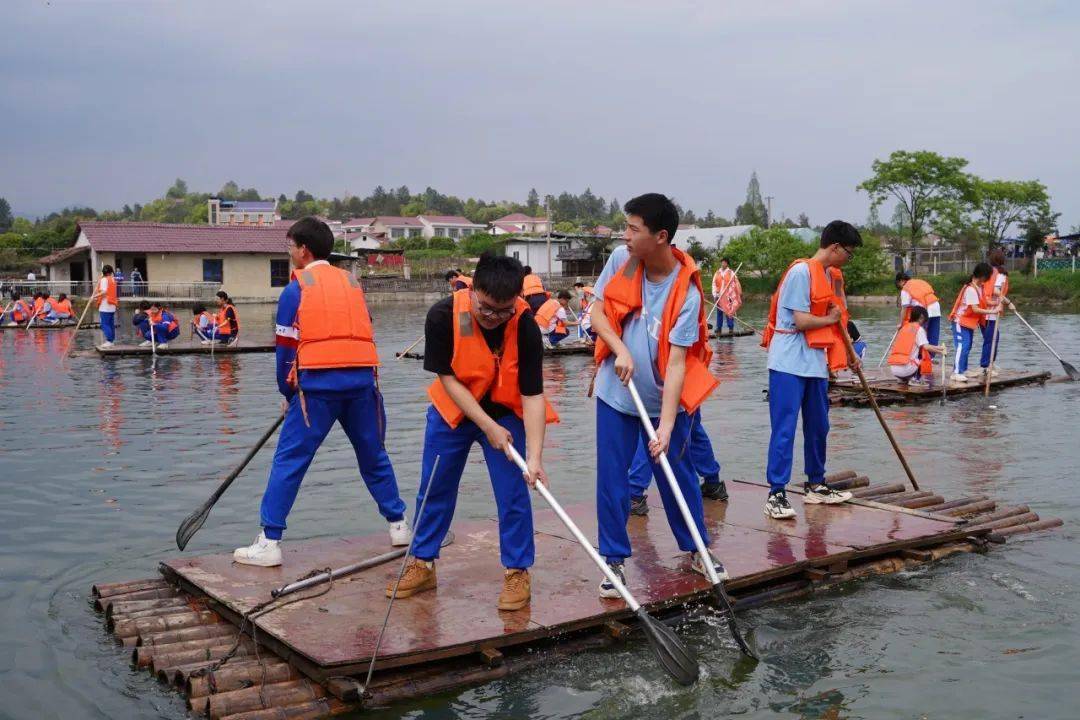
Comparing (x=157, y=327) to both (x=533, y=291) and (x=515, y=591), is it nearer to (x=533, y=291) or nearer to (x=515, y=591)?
(x=533, y=291)

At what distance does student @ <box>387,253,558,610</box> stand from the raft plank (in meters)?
0.26

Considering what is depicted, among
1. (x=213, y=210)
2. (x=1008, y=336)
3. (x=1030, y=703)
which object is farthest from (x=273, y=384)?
(x=213, y=210)

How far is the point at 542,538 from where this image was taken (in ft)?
22.7

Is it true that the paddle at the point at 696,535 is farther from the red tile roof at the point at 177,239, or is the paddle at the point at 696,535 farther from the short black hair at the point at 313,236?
the red tile roof at the point at 177,239

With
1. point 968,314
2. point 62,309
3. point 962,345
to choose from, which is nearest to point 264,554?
point 968,314

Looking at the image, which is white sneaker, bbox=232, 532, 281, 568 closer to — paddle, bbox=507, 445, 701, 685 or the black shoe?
paddle, bbox=507, 445, 701, 685

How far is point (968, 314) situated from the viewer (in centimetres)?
1625

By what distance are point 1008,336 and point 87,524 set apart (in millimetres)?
24573

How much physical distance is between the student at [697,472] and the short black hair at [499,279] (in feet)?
8.50

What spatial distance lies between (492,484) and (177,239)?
49583mm

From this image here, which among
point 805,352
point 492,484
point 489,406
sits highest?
point 805,352

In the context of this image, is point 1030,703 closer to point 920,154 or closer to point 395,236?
point 920,154

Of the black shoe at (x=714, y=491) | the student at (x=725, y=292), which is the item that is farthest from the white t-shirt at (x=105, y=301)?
the black shoe at (x=714, y=491)

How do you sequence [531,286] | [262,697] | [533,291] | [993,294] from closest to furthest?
[262,697]
[993,294]
[531,286]
[533,291]
